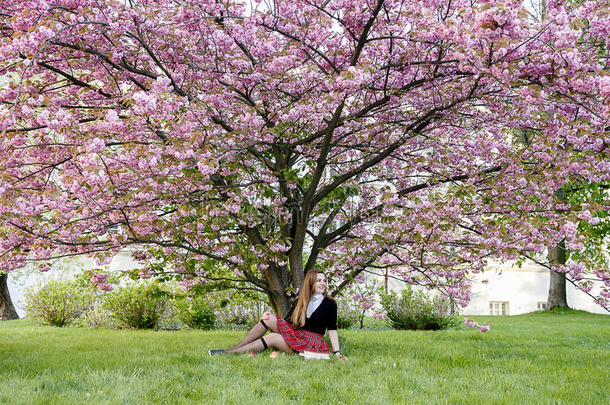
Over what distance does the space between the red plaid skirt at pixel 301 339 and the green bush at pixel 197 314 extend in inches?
242

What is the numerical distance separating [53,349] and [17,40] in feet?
15.4

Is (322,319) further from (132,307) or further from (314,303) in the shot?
(132,307)

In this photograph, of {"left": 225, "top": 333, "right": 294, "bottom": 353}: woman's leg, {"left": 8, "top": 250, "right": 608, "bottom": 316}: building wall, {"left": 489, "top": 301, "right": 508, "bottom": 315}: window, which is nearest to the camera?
{"left": 225, "top": 333, "right": 294, "bottom": 353}: woman's leg

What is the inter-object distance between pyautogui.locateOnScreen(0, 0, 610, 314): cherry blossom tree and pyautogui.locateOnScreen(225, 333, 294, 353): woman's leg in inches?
43.6

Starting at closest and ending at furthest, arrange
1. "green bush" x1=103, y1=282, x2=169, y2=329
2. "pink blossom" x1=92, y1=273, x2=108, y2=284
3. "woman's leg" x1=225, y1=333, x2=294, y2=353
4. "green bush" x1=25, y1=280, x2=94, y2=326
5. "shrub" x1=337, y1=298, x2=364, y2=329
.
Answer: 1. "woman's leg" x1=225, y1=333, x2=294, y2=353
2. "pink blossom" x1=92, y1=273, x2=108, y2=284
3. "green bush" x1=103, y1=282, x2=169, y2=329
4. "shrub" x1=337, y1=298, x2=364, y2=329
5. "green bush" x1=25, y1=280, x2=94, y2=326

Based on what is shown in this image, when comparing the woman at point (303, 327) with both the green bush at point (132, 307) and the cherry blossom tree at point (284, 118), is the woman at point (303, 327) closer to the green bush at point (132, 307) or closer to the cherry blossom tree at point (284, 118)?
the cherry blossom tree at point (284, 118)

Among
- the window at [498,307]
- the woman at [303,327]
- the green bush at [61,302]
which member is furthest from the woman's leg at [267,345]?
the window at [498,307]

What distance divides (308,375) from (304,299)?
61.1 inches

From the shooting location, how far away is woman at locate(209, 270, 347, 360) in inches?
247

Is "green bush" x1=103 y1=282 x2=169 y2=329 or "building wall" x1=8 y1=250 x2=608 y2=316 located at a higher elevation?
"building wall" x1=8 y1=250 x2=608 y2=316

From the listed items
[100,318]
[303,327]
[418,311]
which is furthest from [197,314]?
[303,327]

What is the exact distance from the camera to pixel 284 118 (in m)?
6.02

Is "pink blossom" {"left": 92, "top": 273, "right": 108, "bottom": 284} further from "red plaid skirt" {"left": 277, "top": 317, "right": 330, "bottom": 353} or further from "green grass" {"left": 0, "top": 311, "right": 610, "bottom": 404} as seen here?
"red plaid skirt" {"left": 277, "top": 317, "right": 330, "bottom": 353}

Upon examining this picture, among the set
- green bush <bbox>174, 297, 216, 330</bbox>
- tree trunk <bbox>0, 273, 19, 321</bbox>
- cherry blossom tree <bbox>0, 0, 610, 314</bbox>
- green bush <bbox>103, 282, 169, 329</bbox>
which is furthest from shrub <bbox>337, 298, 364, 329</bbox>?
tree trunk <bbox>0, 273, 19, 321</bbox>
